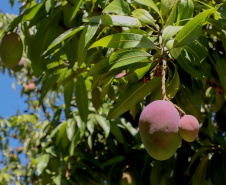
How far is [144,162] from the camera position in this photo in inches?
83.0

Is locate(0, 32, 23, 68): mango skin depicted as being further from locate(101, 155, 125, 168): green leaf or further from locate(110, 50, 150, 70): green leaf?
locate(101, 155, 125, 168): green leaf

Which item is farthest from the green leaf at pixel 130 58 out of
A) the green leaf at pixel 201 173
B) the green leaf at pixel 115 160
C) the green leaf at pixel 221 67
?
the green leaf at pixel 115 160

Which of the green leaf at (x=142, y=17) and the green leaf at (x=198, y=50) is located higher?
the green leaf at (x=142, y=17)

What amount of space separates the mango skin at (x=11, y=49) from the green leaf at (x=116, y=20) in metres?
0.53

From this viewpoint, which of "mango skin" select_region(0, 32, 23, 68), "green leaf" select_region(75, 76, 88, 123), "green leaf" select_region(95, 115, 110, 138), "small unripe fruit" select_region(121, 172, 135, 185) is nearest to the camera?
"mango skin" select_region(0, 32, 23, 68)

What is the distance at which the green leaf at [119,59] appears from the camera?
113 centimetres

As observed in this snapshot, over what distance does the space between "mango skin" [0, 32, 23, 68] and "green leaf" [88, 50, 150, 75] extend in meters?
0.55

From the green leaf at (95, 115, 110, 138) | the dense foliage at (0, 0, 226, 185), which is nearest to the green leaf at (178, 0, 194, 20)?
the dense foliage at (0, 0, 226, 185)

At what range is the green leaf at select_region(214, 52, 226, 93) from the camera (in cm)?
136

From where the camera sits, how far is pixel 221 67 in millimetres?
1374

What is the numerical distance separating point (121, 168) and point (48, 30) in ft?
3.02

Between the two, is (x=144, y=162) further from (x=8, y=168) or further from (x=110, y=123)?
(x=8, y=168)

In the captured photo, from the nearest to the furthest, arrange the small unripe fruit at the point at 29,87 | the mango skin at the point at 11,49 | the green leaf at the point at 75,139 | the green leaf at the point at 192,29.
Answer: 1. the green leaf at the point at 192,29
2. the mango skin at the point at 11,49
3. the green leaf at the point at 75,139
4. the small unripe fruit at the point at 29,87

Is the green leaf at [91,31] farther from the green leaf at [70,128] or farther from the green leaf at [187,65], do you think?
the green leaf at [70,128]
